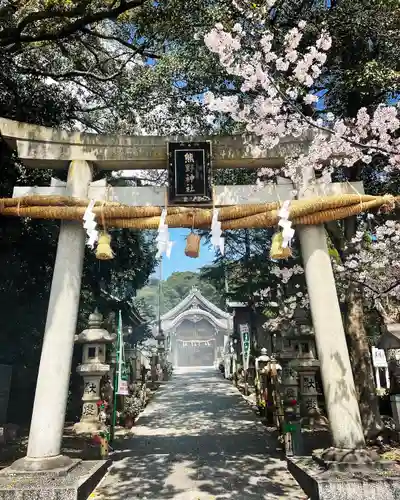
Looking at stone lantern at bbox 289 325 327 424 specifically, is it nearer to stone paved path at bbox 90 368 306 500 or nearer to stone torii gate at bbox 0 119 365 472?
stone paved path at bbox 90 368 306 500

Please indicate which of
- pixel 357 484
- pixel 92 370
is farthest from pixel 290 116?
pixel 92 370

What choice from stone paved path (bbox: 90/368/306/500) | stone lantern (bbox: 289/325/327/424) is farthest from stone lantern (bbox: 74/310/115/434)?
stone lantern (bbox: 289/325/327/424)

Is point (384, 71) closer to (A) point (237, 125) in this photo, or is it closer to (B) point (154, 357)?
(A) point (237, 125)

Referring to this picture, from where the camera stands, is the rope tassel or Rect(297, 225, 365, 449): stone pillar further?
the rope tassel

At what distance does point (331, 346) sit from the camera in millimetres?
5914

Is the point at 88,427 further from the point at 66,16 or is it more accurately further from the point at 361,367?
the point at 66,16

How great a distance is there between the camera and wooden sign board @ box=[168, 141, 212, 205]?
21.2 feet

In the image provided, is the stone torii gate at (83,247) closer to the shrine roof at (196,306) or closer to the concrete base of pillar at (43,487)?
the concrete base of pillar at (43,487)

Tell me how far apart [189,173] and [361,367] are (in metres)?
5.71

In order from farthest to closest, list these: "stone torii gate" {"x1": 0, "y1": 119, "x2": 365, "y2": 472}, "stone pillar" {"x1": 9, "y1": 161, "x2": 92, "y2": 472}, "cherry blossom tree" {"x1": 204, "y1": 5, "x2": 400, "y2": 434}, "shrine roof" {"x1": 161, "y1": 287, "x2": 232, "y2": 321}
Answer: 1. "shrine roof" {"x1": 161, "y1": 287, "x2": 232, "y2": 321}
2. "cherry blossom tree" {"x1": 204, "y1": 5, "x2": 400, "y2": 434}
3. "stone torii gate" {"x1": 0, "y1": 119, "x2": 365, "y2": 472}
4. "stone pillar" {"x1": 9, "y1": 161, "x2": 92, "y2": 472}

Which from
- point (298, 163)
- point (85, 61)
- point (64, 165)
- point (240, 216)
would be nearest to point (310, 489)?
point (240, 216)

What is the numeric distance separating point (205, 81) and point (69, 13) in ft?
12.5

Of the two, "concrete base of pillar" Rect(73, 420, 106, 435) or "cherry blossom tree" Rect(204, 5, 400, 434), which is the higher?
"cherry blossom tree" Rect(204, 5, 400, 434)

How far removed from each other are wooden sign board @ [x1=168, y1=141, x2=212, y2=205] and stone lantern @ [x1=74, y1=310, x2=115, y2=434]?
17.8 feet
